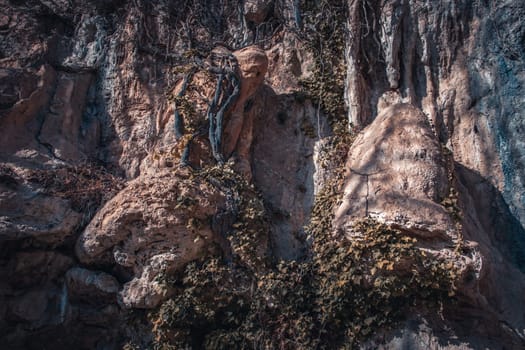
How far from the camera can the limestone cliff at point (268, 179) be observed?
529 centimetres

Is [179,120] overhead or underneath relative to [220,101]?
underneath

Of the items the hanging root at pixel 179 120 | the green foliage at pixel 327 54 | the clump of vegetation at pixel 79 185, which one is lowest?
the clump of vegetation at pixel 79 185

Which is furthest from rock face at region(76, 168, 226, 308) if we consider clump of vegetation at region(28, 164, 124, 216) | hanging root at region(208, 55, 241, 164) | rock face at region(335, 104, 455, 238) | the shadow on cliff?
rock face at region(335, 104, 455, 238)

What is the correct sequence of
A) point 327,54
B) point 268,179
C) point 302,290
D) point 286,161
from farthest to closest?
point 327,54
point 286,161
point 268,179
point 302,290

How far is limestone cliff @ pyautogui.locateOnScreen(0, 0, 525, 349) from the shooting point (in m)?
5.29

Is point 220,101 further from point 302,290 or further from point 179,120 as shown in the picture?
point 302,290

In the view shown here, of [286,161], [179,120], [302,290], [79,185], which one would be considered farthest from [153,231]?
[286,161]

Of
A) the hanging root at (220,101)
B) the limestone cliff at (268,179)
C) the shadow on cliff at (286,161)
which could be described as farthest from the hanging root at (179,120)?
the shadow on cliff at (286,161)

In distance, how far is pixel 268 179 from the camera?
705 cm

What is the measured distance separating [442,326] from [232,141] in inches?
144

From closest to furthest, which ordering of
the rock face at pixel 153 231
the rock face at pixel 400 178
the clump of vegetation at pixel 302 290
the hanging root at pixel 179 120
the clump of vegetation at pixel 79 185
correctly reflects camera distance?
the clump of vegetation at pixel 302 290, the rock face at pixel 400 178, the rock face at pixel 153 231, the clump of vegetation at pixel 79 185, the hanging root at pixel 179 120

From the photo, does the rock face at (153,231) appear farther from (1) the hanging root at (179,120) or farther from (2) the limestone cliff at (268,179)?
(1) the hanging root at (179,120)

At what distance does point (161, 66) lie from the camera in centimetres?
813

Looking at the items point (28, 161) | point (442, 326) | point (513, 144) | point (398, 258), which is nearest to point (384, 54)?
point (513, 144)
